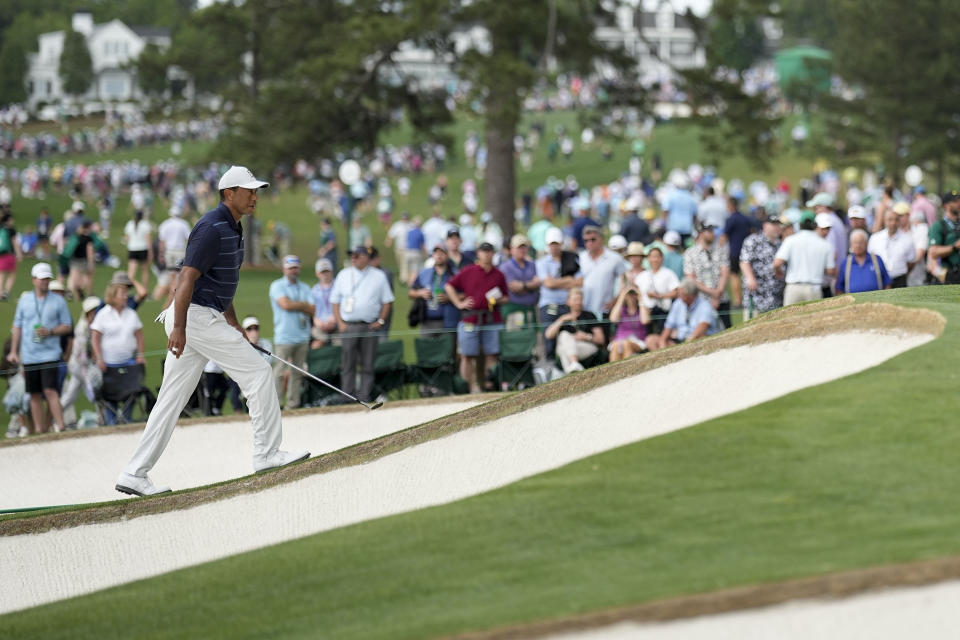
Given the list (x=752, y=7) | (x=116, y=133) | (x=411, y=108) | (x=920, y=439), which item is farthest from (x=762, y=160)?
(x=116, y=133)

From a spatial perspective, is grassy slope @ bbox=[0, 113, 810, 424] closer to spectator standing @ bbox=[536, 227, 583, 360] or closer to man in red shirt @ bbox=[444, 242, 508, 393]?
man in red shirt @ bbox=[444, 242, 508, 393]

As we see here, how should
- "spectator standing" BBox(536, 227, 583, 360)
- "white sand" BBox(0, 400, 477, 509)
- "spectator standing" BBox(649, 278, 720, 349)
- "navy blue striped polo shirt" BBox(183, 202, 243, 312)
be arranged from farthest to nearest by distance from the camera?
"spectator standing" BBox(536, 227, 583, 360), "spectator standing" BBox(649, 278, 720, 349), "white sand" BBox(0, 400, 477, 509), "navy blue striped polo shirt" BBox(183, 202, 243, 312)

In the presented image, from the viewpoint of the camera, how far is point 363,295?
54.6 feet

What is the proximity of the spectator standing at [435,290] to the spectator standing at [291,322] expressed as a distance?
1587 mm

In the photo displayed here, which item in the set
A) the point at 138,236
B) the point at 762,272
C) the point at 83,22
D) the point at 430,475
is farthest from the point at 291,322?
the point at 83,22

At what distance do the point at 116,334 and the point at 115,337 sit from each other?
3cm

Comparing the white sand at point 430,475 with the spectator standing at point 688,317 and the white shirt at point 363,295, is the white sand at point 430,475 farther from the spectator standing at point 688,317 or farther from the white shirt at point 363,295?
the white shirt at point 363,295

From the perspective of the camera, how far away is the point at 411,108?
1382 inches

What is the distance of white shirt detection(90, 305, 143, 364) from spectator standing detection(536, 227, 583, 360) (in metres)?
4.62

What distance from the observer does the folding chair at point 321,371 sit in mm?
16266

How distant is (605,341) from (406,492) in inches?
282

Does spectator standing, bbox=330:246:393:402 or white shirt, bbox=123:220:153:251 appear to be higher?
white shirt, bbox=123:220:153:251

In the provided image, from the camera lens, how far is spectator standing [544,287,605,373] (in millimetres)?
15742

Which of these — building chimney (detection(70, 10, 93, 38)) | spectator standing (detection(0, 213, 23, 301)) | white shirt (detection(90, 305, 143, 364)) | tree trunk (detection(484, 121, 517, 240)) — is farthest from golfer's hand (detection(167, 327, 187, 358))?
building chimney (detection(70, 10, 93, 38))
